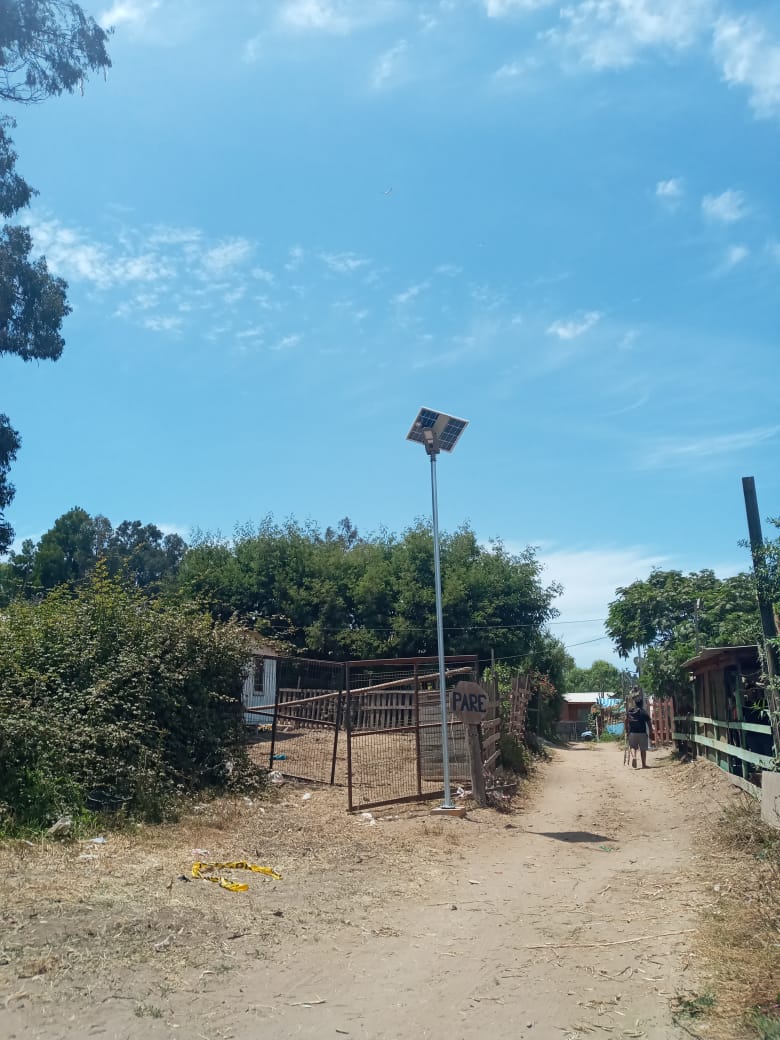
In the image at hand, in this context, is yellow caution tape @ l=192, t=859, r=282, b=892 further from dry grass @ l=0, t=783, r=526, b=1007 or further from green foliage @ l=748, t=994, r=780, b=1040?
green foliage @ l=748, t=994, r=780, b=1040

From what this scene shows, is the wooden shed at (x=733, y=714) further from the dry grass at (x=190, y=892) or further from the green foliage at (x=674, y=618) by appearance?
the dry grass at (x=190, y=892)

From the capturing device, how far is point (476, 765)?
12.9m

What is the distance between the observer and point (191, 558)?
1561 inches

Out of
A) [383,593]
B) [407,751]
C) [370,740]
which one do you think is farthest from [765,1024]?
[383,593]

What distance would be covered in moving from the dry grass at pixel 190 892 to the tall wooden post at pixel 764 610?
3.86m

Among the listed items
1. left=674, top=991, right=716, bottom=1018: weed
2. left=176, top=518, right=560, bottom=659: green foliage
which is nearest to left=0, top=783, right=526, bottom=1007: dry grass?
left=674, top=991, right=716, bottom=1018: weed

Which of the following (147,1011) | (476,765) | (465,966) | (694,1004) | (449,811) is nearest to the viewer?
(147,1011)

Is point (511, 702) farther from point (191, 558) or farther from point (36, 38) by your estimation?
point (191, 558)

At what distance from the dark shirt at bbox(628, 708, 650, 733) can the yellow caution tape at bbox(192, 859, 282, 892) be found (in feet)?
46.0

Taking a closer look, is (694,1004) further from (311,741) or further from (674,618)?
(674,618)

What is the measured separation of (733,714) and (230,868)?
9.20 meters

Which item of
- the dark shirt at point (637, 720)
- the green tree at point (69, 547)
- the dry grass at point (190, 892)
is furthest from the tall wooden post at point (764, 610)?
the green tree at point (69, 547)

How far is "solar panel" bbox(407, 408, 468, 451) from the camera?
13.1 m

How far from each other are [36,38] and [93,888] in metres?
17.3
